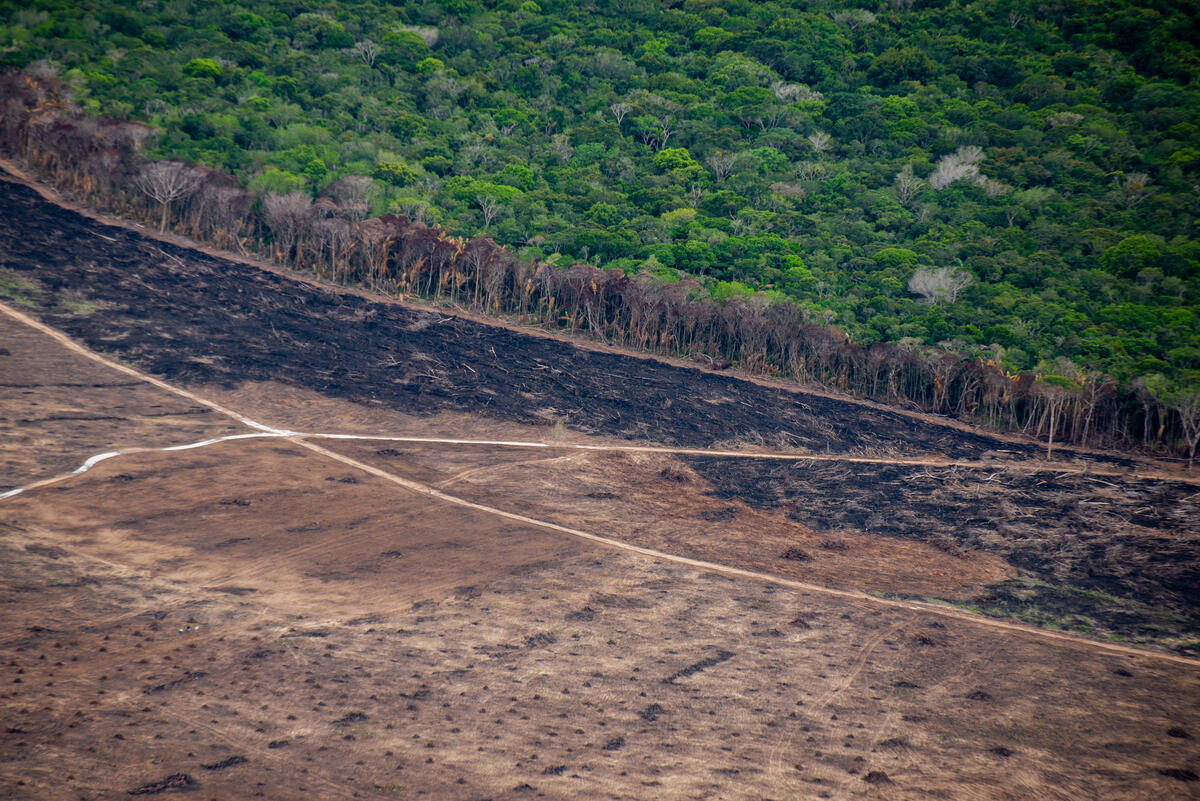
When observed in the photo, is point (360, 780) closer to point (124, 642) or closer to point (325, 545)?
point (124, 642)

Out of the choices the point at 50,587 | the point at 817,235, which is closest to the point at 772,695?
the point at 50,587

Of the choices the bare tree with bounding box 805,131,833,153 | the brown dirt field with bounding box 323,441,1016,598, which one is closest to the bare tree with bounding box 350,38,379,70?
the bare tree with bounding box 805,131,833,153

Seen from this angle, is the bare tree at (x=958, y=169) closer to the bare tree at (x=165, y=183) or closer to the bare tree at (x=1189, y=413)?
the bare tree at (x=1189, y=413)

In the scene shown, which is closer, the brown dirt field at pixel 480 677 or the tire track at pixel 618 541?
the brown dirt field at pixel 480 677

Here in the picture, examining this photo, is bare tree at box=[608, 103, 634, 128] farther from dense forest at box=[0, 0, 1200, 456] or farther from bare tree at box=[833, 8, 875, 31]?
bare tree at box=[833, 8, 875, 31]

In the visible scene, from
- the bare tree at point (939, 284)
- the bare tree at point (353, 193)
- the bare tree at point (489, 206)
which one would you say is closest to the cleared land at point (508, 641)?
the bare tree at point (939, 284)

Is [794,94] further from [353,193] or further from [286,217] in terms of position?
[286,217]
